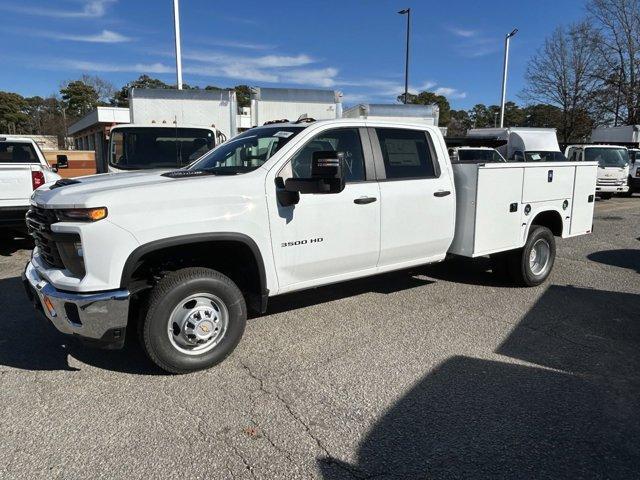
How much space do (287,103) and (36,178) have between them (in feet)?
19.7

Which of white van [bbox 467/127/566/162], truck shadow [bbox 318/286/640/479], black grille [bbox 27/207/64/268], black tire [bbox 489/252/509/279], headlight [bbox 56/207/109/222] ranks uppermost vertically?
white van [bbox 467/127/566/162]

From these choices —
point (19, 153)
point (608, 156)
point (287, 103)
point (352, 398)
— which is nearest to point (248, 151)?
point (352, 398)

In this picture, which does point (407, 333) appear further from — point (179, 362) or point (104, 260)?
point (104, 260)

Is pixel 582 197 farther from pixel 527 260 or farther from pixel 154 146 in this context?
pixel 154 146

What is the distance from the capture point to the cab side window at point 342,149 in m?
4.41

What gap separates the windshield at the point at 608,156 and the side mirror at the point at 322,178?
58.7 ft

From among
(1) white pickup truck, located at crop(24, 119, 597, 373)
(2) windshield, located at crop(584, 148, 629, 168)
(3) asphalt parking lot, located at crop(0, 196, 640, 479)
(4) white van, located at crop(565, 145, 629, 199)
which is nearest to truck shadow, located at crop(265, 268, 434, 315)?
(3) asphalt parking lot, located at crop(0, 196, 640, 479)

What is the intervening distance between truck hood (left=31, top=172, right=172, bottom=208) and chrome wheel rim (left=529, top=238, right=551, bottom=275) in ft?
15.2

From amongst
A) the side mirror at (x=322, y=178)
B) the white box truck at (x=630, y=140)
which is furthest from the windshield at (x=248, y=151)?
the white box truck at (x=630, y=140)

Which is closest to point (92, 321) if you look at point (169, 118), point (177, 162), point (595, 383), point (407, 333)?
point (407, 333)

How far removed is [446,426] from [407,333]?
1.60 meters

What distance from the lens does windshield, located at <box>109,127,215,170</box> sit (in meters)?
8.98

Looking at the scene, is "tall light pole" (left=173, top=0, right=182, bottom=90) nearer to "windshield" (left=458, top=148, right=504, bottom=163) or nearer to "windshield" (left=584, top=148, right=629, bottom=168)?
"windshield" (left=458, top=148, right=504, bottom=163)

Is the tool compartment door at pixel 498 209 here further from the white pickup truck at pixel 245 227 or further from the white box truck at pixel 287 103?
the white box truck at pixel 287 103
